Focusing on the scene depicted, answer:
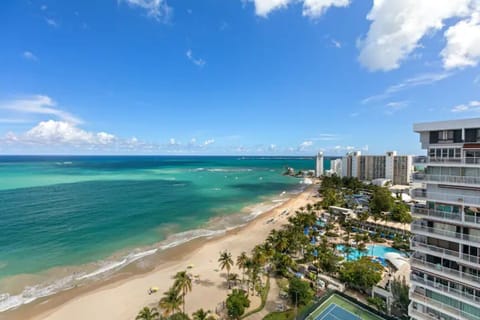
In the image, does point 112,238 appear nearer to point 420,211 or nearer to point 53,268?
point 53,268

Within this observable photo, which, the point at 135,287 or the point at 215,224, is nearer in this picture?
the point at 135,287

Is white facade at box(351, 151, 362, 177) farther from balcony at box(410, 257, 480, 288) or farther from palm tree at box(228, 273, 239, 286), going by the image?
balcony at box(410, 257, 480, 288)

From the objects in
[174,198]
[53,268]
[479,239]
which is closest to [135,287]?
[53,268]

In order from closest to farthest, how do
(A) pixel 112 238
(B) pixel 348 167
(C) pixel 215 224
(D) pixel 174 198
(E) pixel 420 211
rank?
(E) pixel 420 211
(A) pixel 112 238
(C) pixel 215 224
(D) pixel 174 198
(B) pixel 348 167

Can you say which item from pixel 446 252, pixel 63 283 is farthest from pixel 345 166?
pixel 63 283

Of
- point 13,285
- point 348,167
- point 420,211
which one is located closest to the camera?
point 420,211

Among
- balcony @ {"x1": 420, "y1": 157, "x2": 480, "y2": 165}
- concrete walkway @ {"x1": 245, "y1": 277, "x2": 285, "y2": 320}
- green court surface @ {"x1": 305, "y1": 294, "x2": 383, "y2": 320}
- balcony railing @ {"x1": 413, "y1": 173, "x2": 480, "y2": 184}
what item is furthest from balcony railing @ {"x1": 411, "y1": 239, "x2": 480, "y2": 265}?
concrete walkway @ {"x1": 245, "y1": 277, "x2": 285, "y2": 320}

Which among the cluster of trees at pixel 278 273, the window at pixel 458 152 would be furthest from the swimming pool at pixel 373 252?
the window at pixel 458 152
